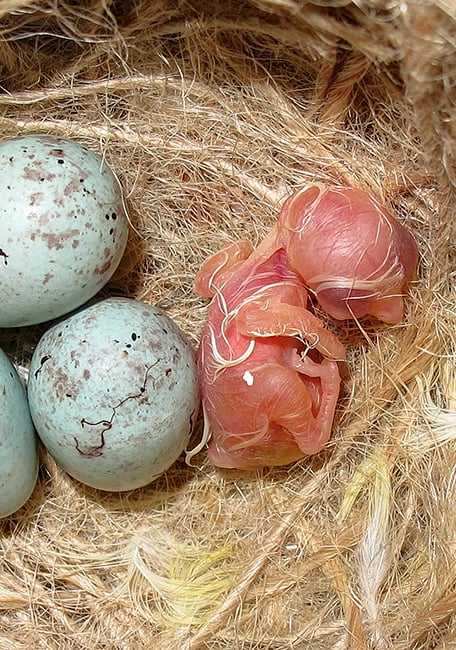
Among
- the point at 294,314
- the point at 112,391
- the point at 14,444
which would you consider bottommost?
the point at 14,444

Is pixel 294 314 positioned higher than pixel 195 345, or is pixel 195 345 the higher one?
pixel 294 314

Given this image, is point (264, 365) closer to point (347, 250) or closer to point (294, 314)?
point (294, 314)

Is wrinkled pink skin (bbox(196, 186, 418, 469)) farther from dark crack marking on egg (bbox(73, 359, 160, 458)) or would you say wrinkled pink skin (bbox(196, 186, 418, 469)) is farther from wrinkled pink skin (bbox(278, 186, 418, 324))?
dark crack marking on egg (bbox(73, 359, 160, 458))

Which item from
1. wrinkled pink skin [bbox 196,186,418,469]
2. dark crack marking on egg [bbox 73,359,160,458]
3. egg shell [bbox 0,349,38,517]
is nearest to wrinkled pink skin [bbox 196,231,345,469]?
wrinkled pink skin [bbox 196,186,418,469]

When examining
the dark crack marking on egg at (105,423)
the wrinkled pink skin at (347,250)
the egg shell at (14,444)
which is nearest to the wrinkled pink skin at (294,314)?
the wrinkled pink skin at (347,250)

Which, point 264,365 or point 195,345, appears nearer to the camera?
point 264,365

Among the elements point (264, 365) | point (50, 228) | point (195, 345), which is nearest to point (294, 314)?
point (264, 365)
